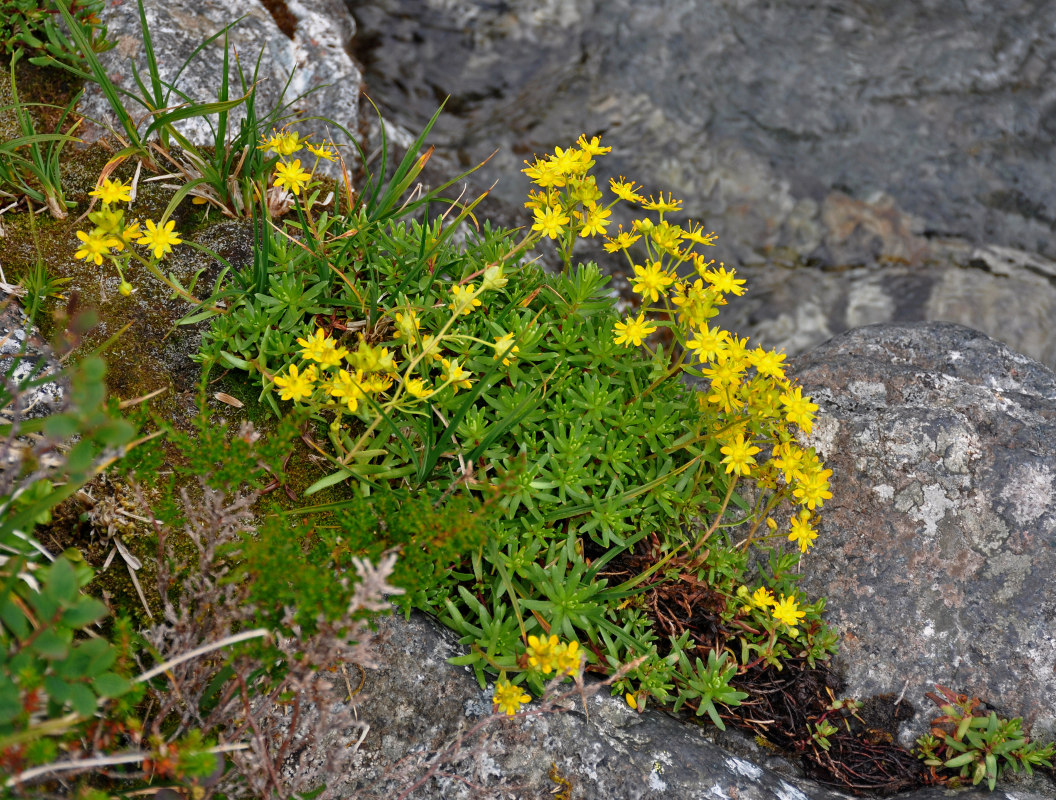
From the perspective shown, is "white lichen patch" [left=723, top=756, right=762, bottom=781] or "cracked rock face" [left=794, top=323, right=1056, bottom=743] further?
"cracked rock face" [left=794, top=323, right=1056, bottom=743]

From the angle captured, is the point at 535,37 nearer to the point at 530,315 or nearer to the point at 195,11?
the point at 195,11

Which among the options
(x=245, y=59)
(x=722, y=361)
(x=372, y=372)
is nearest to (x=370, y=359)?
(x=372, y=372)

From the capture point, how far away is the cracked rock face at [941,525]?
10.4 feet

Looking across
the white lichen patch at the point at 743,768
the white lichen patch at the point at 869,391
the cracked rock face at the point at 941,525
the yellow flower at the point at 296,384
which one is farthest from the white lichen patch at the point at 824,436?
the yellow flower at the point at 296,384

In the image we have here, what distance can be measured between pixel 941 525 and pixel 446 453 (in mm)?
2323

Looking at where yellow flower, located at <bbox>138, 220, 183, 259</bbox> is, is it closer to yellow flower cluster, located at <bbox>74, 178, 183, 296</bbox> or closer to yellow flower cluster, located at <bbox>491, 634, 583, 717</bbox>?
yellow flower cluster, located at <bbox>74, 178, 183, 296</bbox>

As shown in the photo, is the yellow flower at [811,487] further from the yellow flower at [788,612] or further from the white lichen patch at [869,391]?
the white lichen patch at [869,391]

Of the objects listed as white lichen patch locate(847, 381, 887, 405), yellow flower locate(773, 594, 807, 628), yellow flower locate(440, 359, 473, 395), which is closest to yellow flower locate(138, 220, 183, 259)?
yellow flower locate(440, 359, 473, 395)

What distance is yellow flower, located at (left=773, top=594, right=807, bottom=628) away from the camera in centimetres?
296

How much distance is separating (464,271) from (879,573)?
2359mm

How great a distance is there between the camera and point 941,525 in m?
3.42

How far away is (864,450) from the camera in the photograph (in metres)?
3.62

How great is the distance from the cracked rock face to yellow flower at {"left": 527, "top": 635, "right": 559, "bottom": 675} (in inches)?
→ 63.0

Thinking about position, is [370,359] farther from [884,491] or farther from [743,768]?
[884,491]
